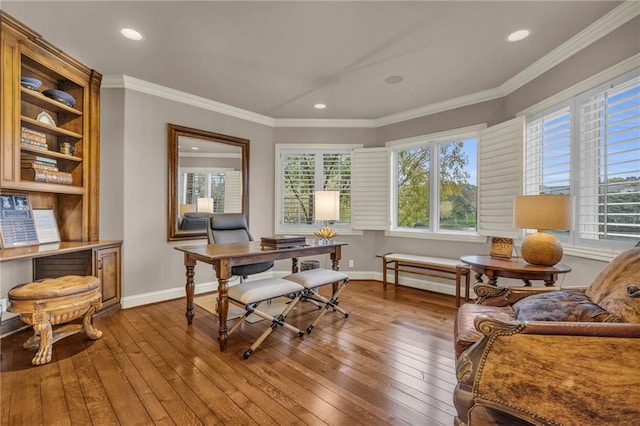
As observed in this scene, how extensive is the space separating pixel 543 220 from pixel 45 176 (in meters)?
4.43

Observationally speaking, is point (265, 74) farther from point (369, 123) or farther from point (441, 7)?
point (369, 123)

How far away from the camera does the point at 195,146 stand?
13.1ft

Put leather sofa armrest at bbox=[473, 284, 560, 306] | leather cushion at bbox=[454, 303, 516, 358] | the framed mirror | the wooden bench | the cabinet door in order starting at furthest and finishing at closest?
1. the framed mirror
2. the wooden bench
3. the cabinet door
4. leather sofa armrest at bbox=[473, 284, 560, 306]
5. leather cushion at bbox=[454, 303, 516, 358]

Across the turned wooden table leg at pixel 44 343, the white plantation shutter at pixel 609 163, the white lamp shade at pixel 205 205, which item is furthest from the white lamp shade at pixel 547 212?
the turned wooden table leg at pixel 44 343

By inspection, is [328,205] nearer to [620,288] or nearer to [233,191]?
[233,191]

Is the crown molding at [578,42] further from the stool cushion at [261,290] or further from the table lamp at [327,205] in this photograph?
the stool cushion at [261,290]

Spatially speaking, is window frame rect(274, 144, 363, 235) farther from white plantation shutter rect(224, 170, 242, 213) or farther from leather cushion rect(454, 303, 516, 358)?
leather cushion rect(454, 303, 516, 358)

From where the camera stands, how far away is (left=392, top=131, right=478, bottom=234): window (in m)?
4.03

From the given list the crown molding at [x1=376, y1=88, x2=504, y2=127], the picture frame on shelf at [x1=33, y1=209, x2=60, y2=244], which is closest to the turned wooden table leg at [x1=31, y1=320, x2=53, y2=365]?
the picture frame on shelf at [x1=33, y1=209, x2=60, y2=244]

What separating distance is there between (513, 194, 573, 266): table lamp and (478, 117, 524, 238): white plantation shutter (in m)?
0.89

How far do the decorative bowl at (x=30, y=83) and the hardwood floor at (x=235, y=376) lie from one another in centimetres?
224

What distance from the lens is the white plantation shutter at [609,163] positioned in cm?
217

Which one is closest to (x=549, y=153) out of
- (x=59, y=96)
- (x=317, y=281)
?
(x=317, y=281)

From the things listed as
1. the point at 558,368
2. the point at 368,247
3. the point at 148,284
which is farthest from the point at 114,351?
the point at 368,247
